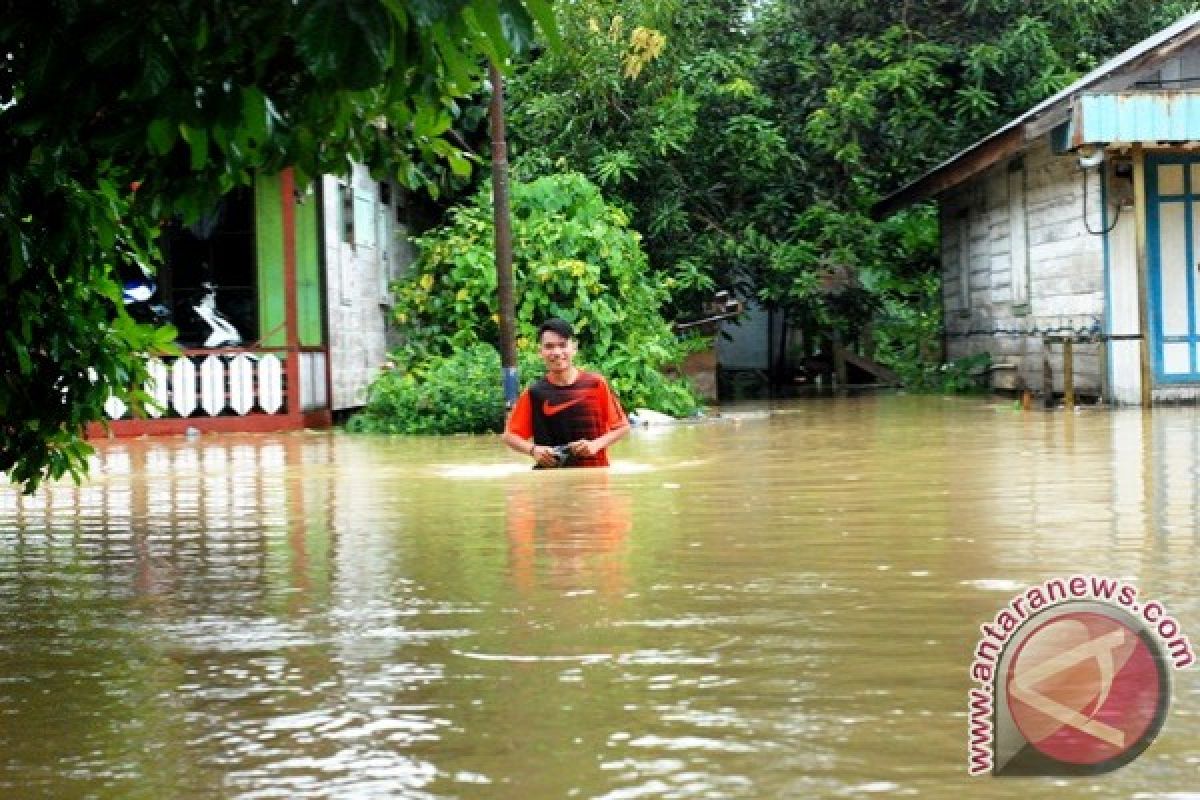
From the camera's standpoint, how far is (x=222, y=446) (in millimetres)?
19109

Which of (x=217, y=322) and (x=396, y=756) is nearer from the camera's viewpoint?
(x=396, y=756)

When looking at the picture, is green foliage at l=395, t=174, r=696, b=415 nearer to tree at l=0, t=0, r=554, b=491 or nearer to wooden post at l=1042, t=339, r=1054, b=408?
wooden post at l=1042, t=339, r=1054, b=408

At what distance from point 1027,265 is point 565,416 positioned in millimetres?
13699

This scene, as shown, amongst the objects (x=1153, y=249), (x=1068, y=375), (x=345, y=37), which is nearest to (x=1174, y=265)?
(x=1153, y=249)

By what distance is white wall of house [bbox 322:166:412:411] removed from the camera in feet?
77.6

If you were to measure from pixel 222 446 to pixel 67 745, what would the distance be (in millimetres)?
14656

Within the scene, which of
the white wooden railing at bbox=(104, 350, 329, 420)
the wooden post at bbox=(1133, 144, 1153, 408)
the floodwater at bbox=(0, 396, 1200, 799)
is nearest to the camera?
the floodwater at bbox=(0, 396, 1200, 799)

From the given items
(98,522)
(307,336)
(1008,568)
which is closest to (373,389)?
(307,336)

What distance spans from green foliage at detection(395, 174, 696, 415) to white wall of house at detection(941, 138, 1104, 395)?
477 cm

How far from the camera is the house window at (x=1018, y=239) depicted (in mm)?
24484

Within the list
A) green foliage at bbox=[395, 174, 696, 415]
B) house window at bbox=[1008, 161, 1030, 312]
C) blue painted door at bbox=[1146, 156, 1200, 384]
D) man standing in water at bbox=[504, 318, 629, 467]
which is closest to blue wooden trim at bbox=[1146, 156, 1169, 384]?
blue painted door at bbox=[1146, 156, 1200, 384]

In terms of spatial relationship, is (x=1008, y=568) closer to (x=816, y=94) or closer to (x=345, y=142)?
(x=345, y=142)

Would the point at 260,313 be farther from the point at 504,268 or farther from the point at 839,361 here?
the point at 839,361

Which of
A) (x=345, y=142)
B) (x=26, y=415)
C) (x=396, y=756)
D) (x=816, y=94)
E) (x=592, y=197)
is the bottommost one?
(x=396, y=756)
